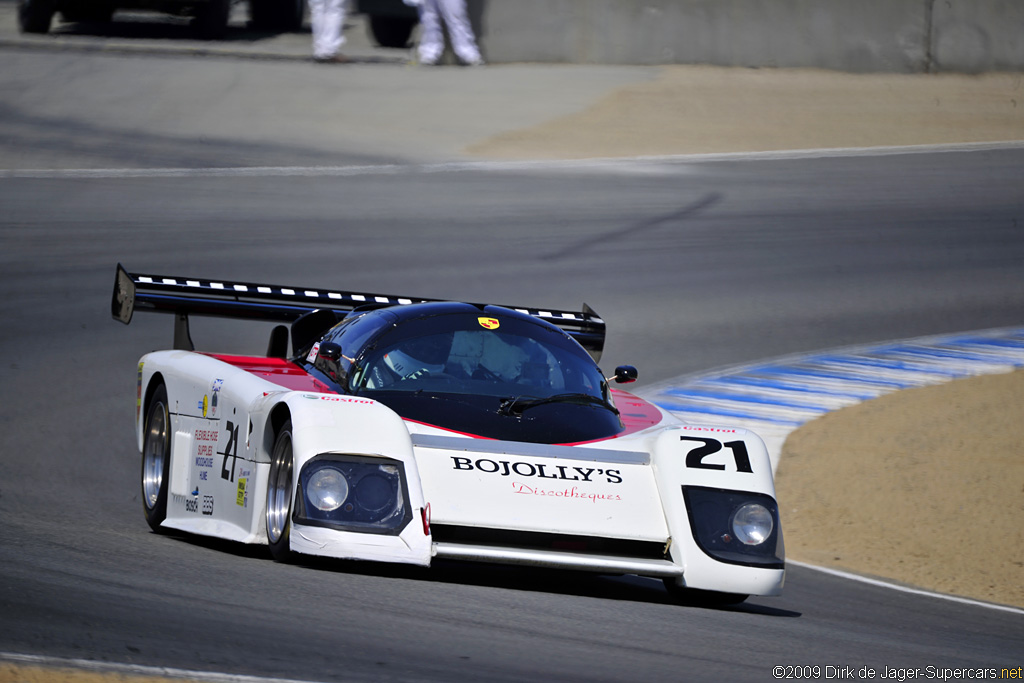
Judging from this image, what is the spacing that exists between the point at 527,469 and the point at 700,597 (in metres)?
0.97

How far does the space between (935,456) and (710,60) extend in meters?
15.2

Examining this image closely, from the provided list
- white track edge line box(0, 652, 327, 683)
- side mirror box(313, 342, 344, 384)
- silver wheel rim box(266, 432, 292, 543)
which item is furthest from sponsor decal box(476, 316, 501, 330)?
white track edge line box(0, 652, 327, 683)

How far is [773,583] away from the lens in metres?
5.85

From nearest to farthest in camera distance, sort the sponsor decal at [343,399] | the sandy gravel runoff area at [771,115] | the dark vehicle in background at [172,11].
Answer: the sponsor decal at [343,399] < the sandy gravel runoff area at [771,115] < the dark vehicle in background at [172,11]

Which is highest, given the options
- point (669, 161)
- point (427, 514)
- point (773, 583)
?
point (427, 514)

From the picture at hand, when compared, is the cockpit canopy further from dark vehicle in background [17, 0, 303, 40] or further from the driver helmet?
dark vehicle in background [17, 0, 303, 40]

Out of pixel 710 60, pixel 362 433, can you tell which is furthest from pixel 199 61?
pixel 362 433

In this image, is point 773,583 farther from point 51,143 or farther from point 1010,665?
point 51,143

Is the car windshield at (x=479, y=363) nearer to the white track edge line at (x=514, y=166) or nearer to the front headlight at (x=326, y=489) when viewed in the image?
the front headlight at (x=326, y=489)

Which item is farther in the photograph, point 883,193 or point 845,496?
point 883,193

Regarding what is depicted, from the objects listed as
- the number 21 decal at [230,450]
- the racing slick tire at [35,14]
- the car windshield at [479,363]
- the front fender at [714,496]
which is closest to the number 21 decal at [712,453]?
the front fender at [714,496]

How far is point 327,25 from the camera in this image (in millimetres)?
24359

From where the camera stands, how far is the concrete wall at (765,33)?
76.7 ft

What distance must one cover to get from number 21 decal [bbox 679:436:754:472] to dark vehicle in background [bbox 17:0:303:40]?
20253 millimetres
